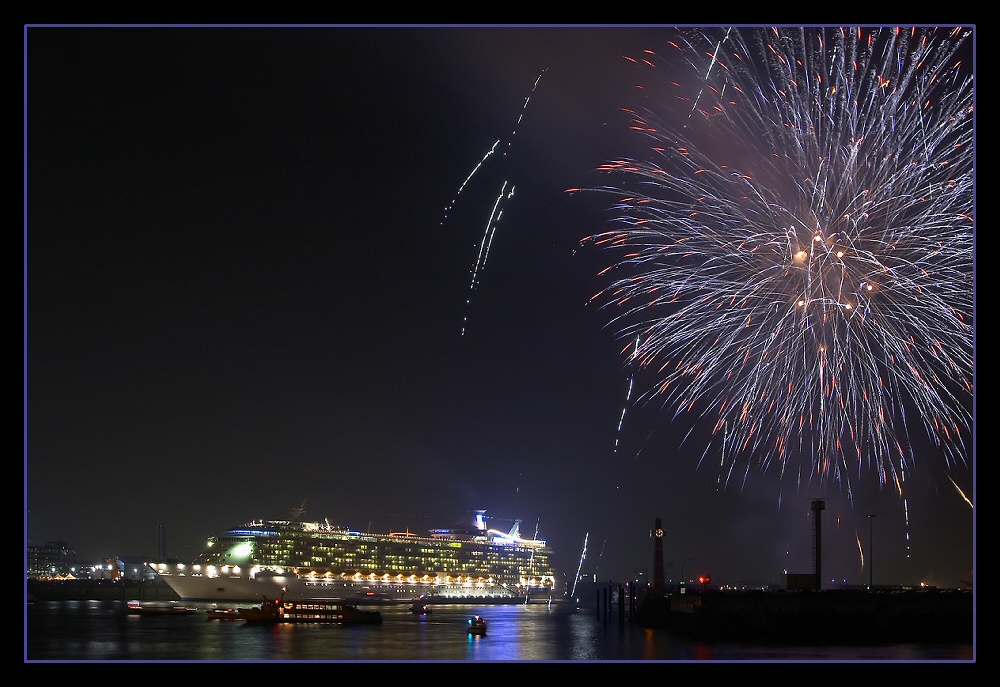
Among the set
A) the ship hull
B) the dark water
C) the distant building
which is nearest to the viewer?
the dark water

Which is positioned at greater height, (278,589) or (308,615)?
(308,615)

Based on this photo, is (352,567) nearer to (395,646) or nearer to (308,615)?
(308,615)

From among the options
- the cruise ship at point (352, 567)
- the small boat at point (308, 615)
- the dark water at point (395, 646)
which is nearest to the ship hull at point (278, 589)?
the cruise ship at point (352, 567)

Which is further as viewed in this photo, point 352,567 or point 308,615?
point 352,567

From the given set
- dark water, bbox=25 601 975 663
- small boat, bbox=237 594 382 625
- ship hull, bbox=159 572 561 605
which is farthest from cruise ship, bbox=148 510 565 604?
dark water, bbox=25 601 975 663

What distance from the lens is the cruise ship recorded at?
60719 mm

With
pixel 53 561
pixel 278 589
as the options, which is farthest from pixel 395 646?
pixel 53 561

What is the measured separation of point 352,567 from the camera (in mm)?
64312

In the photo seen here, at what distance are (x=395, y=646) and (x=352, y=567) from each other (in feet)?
123

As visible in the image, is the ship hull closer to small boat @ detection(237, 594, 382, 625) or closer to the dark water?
small boat @ detection(237, 594, 382, 625)

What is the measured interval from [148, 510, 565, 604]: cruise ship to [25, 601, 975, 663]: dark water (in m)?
20.7

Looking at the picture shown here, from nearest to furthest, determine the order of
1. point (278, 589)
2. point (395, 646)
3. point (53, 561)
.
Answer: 1. point (395, 646)
2. point (278, 589)
3. point (53, 561)

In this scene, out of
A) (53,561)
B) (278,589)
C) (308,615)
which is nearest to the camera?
(308,615)
